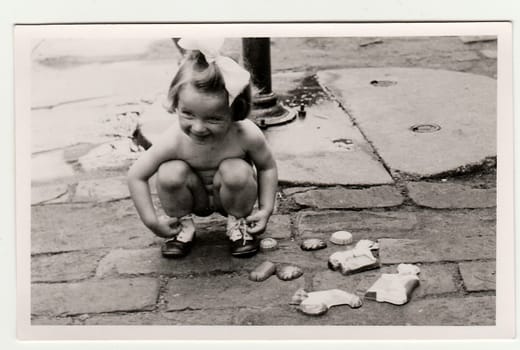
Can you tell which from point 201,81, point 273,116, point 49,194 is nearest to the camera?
point 201,81

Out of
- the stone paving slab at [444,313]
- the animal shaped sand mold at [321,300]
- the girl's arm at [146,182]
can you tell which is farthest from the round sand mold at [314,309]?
the girl's arm at [146,182]

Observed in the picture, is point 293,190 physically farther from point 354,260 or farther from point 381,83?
point 381,83

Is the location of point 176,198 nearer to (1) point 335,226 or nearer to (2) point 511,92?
(1) point 335,226

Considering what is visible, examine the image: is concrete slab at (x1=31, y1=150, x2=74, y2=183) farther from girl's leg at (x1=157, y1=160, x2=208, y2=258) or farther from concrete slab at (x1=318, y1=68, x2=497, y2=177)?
concrete slab at (x1=318, y1=68, x2=497, y2=177)

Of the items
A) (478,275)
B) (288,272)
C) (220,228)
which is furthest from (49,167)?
(478,275)

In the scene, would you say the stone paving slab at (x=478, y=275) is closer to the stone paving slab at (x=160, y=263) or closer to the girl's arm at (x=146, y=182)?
the stone paving slab at (x=160, y=263)

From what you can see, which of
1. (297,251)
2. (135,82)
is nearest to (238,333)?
(297,251)
